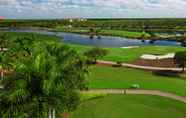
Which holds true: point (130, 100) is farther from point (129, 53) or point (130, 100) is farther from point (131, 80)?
point (129, 53)

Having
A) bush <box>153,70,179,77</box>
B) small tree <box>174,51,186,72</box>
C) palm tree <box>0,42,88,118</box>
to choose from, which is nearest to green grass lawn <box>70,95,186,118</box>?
palm tree <box>0,42,88,118</box>

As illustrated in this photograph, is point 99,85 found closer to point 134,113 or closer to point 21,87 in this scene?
point 134,113

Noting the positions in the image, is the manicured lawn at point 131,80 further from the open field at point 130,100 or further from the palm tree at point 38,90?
the palm tree at point 38,90

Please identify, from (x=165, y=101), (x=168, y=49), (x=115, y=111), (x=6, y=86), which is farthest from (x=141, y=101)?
(x=168, y=49)

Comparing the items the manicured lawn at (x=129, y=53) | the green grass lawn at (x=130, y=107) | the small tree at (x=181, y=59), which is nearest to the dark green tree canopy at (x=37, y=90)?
the green grass lawn at (x=130, y=107)

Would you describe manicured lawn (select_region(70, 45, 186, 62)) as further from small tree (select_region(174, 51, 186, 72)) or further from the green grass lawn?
the green grass lawn

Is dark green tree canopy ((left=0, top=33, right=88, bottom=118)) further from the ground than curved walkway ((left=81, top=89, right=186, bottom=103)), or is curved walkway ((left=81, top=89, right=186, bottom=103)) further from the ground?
dark green tree canopy ((left=0, top=33, right=88, bottom=118))
